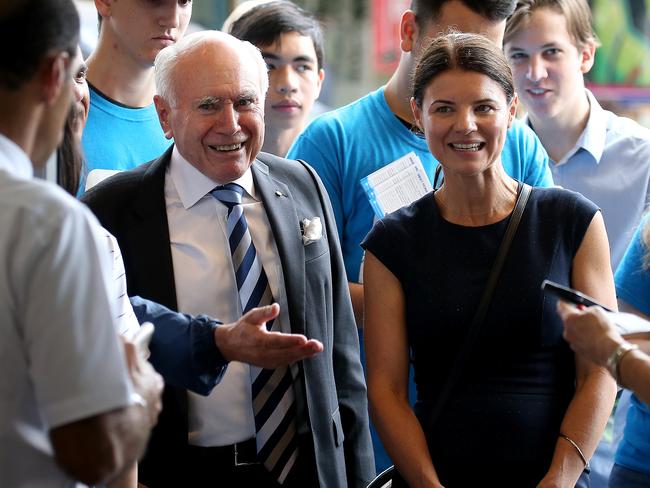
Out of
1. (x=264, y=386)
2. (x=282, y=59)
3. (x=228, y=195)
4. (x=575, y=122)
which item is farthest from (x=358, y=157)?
(x=575, y=122)

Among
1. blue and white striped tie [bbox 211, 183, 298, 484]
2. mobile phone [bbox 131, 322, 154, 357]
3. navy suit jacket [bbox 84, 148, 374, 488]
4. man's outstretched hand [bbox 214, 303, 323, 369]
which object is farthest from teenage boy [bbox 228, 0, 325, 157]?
mobile phone [bbox 131, 322, 154, 357]

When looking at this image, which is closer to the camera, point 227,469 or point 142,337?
point 142,337

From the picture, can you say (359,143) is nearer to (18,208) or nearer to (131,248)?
(131,248)

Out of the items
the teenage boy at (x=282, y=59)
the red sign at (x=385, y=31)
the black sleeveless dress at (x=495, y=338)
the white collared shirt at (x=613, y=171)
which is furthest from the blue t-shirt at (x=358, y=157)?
the red sign at (x=385, y=31)

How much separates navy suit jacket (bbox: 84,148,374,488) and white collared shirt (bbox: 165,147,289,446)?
0.03 m

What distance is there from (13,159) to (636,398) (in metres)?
1.66

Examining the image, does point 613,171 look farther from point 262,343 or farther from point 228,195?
point 262,343

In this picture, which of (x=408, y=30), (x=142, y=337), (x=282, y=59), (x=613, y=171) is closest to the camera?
(x=142, y=337)

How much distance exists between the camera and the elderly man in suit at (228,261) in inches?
83.3

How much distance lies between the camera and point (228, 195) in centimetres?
223

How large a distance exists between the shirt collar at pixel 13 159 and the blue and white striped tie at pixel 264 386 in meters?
0.91

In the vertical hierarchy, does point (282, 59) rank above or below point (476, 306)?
above

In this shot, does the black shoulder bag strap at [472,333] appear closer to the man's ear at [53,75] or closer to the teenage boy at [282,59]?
the man's ear at [53,75]

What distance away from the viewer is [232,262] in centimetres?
217
